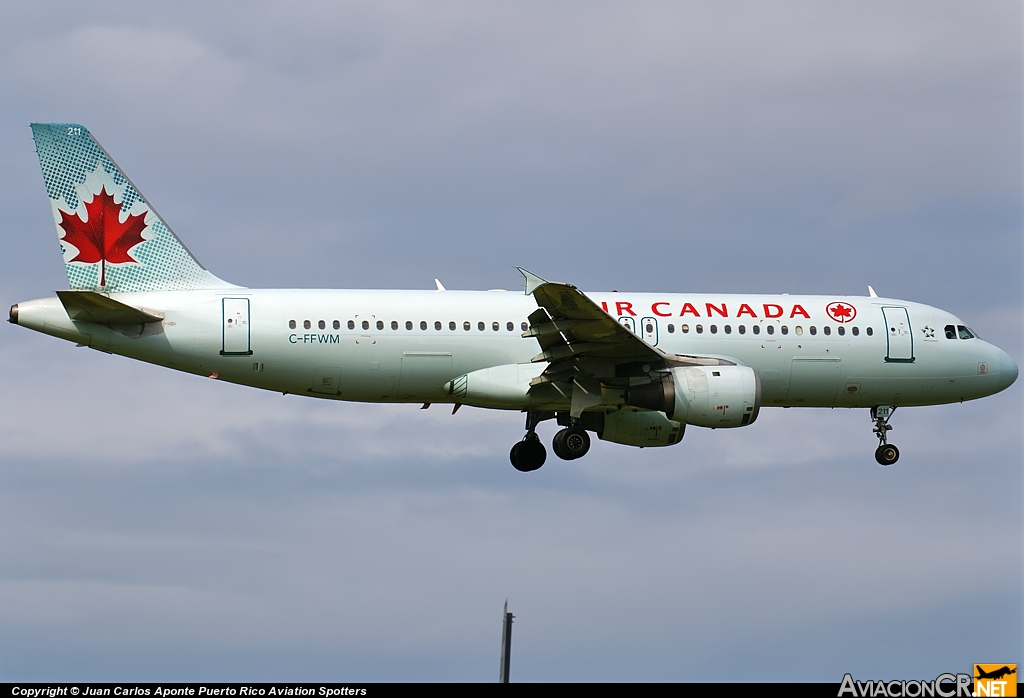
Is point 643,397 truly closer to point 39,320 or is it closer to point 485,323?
point 485,323

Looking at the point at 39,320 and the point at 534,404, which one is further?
the point at 534,404

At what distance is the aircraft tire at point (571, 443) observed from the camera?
3844cm

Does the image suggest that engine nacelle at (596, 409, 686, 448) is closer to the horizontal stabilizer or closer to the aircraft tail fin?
the aircraft tail fin

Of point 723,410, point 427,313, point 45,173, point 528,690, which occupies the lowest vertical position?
point 528,690

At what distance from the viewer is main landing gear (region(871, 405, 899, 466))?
40.6m

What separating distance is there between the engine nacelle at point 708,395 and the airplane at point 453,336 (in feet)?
0.13

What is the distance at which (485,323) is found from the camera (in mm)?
37062

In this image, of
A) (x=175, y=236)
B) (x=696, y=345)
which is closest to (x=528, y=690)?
(x=696, y=345)

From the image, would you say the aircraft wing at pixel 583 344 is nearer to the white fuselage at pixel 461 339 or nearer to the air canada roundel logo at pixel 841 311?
the white fuselage at pixel 461 339

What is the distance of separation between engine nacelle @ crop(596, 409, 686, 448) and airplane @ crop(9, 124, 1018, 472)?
27 cm

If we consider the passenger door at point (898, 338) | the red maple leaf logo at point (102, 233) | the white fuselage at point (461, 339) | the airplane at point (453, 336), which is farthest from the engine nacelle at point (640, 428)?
the red maple leaf logo at point (102, 233)

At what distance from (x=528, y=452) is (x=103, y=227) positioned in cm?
1252

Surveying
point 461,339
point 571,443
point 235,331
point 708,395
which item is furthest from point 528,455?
point 235,331

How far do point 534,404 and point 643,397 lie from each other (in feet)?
9.49
